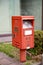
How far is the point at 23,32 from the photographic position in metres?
6.56

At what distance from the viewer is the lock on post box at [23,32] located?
6527 millimetres

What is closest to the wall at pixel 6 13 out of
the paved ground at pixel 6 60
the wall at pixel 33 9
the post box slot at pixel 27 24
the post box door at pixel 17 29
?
the wall at pixel 33 9

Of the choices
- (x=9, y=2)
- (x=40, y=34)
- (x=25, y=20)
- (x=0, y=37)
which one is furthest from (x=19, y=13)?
(x=25, y=20)

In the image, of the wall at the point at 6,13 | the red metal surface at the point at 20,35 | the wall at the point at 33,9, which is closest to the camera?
the red metal surface at the point at 20,35

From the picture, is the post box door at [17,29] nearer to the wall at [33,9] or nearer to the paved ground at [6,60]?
the paved ground at [6,60]

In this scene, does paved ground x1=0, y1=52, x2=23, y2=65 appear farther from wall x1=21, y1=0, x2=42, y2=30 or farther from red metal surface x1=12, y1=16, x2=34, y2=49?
wall x1=21, y1=0, x2=42, y2=30

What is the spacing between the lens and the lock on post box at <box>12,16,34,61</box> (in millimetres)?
6527

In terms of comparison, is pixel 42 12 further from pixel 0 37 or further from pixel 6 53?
pixel 6 53

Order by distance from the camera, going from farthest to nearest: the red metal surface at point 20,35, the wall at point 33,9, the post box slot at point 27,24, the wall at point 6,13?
the wall at point 33,9, the wall at point 6,13, the post box slot at point 27,24, the red metal surface at point 20,35

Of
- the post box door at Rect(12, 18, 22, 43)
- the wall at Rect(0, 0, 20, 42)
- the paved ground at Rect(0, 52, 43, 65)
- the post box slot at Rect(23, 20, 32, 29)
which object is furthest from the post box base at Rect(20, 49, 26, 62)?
the wall at Rect(0, 0, 20, 42)

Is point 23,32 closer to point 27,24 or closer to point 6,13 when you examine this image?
point 27,24

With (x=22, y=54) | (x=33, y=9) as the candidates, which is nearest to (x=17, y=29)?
(x=22, y=54)

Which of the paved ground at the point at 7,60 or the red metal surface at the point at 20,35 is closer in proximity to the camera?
the red metal surface at the point at 20,35

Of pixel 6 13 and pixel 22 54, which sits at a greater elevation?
pixel 6 13
